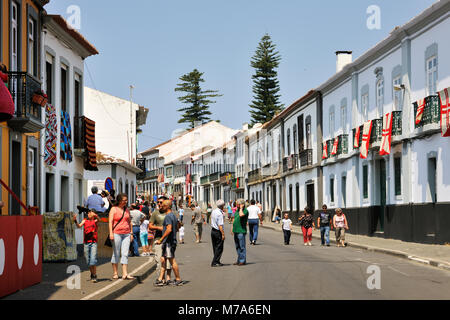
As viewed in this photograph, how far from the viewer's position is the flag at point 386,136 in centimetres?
3089

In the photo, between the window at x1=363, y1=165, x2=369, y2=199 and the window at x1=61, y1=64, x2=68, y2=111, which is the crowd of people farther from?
the window at x1=363, y1=165, x2=369, y2=199

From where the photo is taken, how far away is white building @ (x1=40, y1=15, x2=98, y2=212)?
918 inches

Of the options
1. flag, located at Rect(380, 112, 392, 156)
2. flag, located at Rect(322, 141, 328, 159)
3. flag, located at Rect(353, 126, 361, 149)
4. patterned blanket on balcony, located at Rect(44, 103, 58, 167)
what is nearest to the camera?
patterned blanket on balcony, located at Rect(44, 103, 58, 167)

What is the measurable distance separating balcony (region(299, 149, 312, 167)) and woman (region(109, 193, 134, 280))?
106 feet

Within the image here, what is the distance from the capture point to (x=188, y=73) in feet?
328

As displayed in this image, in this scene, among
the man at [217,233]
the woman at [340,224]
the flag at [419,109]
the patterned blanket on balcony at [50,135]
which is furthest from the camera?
the woman at [340,224]

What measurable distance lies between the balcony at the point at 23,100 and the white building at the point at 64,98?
311 cm

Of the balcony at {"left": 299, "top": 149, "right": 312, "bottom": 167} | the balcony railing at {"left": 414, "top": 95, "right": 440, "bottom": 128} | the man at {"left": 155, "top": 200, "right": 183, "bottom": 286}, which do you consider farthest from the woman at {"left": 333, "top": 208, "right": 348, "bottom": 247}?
the balcony at {"left": 299, "top": 149, "right": 312, "bottom": 167}

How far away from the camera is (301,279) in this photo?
15.5 m

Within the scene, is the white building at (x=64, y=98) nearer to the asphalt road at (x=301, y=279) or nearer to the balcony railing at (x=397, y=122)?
the asphalt road at (x=301, y=279)

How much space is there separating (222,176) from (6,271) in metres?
76.0

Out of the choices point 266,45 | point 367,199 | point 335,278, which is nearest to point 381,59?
point 367,199

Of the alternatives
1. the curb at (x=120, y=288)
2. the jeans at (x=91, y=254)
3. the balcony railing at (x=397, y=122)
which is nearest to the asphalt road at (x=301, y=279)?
the curb at (x=120, y=288)
